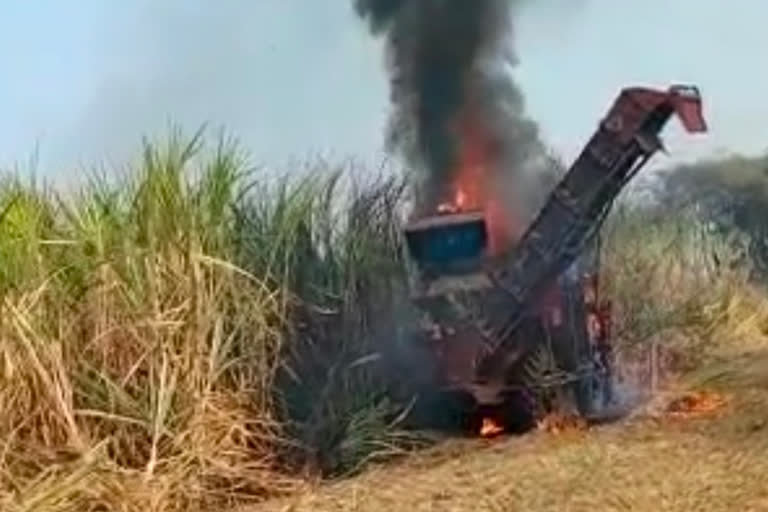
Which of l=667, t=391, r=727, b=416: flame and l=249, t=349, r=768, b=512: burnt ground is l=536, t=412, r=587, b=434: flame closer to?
l=249, t=349, r=768, b=512: burnt ground

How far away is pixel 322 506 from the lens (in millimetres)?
9266

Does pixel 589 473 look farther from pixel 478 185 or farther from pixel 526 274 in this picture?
pixel 478 185

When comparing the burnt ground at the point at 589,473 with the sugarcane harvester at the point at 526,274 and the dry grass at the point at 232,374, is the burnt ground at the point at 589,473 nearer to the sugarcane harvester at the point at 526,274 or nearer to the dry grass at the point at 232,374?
the dry grass at the point at 232,374

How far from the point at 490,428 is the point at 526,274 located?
4.40ft

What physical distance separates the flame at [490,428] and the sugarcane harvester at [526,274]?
0.46 ft

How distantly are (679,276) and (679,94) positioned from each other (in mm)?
8271

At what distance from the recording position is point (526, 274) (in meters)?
13.5

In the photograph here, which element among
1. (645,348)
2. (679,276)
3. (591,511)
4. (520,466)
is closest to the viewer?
(591,511)

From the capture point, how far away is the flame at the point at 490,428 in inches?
525

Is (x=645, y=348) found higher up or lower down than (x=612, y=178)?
lower down

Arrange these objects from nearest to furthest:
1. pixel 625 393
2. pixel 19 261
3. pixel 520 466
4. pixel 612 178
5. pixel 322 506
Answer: pixel 322 506
pixel 520 466
pixel 19 261
pixel 612 178
pixel 625 393

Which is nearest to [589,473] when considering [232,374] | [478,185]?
[232,374]

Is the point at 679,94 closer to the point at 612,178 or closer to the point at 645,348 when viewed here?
the point at 612,178

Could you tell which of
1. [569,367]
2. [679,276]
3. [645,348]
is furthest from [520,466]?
[679,276]
